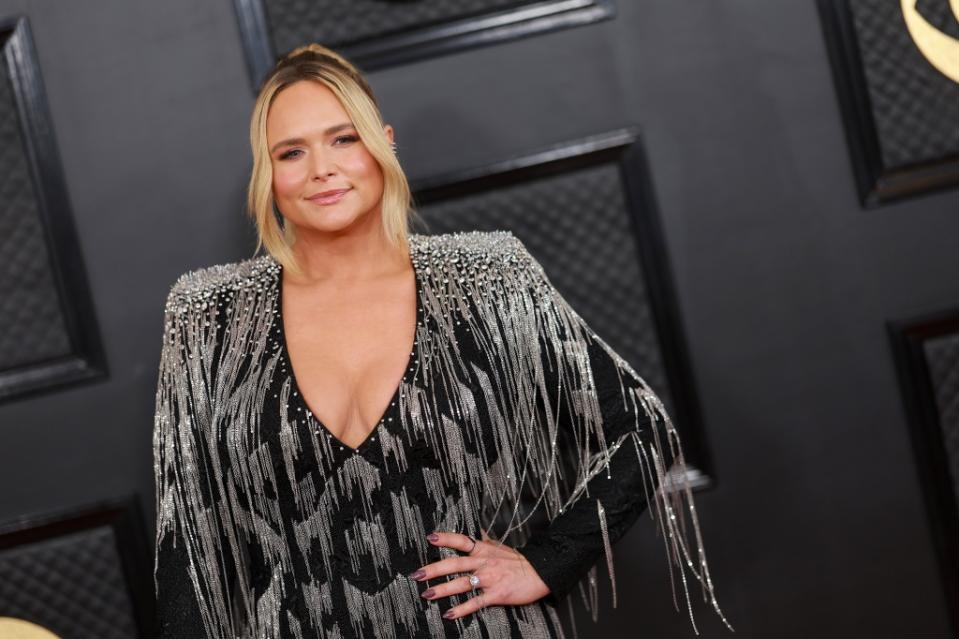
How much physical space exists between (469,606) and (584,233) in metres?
0.75

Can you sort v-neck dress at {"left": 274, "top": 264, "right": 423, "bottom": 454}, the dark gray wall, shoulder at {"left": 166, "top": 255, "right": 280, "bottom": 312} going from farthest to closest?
1. the dark gray wall
2. shoulder at {"left": 166, "top": 255, "right": 280, "bottom": 312}
3. v-neck dress at {"left": 274, "top": 264, "right": 423, "bottom": 454}

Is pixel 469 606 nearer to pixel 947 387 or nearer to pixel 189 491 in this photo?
pixel 189 491

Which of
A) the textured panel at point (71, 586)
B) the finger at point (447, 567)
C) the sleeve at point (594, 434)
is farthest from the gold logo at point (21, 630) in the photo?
the sleeve at point (594, 434)

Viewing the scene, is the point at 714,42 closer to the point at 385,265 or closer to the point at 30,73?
the point at 385,265

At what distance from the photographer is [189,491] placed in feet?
5.19

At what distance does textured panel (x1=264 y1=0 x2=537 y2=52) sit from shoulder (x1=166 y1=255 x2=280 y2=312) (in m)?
0.50

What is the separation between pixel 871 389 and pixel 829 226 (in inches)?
12.2

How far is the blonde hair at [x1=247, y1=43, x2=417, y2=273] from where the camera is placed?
5.16ft

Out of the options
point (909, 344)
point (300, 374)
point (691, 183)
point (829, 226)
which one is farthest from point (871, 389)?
point (300, 374)

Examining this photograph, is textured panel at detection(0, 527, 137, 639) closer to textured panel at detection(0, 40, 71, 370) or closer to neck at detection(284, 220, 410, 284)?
textured panel at detection(0, 40, 71, 370)

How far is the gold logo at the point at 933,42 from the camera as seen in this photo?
1981mm

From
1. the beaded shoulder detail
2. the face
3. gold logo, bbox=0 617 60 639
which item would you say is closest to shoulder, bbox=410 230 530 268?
the beaded shoulder detail

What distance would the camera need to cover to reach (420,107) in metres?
1.96

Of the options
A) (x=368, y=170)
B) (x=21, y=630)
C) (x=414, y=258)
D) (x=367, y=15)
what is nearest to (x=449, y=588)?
(x=414, y=258)
